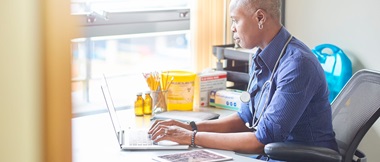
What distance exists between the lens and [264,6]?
2176mm

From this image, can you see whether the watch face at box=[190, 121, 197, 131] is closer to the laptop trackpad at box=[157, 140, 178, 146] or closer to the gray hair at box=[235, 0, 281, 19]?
the laptop trackpad at box=[157, 140, 178, 146]

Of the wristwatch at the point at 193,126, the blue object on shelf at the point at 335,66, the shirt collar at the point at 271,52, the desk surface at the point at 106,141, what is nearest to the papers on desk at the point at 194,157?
the desk surface at the point at 106,141

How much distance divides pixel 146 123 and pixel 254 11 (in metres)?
0.72

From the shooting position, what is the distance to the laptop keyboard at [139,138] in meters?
2.11

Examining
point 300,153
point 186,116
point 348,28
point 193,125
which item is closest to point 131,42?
point 186,116

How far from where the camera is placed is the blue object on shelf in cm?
317

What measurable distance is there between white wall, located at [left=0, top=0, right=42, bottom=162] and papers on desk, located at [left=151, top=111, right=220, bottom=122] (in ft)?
6.66

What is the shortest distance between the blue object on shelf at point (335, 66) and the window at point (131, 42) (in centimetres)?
80

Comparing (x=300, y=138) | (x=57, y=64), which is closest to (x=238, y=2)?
(x=300, y=138)

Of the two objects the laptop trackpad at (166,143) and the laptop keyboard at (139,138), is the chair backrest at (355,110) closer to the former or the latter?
the laptop trackpad at (166,143)

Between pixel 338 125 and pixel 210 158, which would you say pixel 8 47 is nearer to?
pixel 210 158

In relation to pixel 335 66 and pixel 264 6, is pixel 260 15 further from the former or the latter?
pixel 335 66

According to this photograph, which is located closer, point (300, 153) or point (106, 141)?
point (300, 153)

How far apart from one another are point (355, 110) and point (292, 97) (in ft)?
1.15
